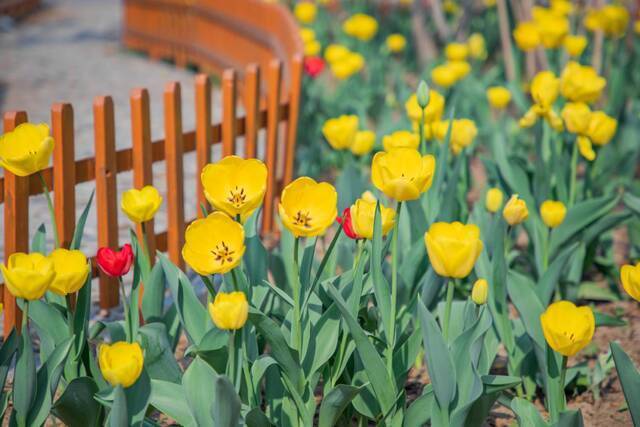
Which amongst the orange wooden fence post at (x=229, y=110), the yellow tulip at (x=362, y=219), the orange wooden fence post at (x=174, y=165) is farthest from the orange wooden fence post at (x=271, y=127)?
the yellow tulip at (x=362, y=219)

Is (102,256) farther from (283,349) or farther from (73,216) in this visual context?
(73,216)

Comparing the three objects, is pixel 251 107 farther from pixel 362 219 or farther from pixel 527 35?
pixel 362 219

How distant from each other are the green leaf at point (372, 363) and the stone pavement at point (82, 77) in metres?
2.20

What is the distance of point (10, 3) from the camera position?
12.7m

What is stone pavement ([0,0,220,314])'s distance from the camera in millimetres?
5316

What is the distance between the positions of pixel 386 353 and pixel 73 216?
1.38 metres

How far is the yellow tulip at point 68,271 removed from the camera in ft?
6.77

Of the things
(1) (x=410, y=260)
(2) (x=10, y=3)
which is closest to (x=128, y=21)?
(2) (x=10, y=3)

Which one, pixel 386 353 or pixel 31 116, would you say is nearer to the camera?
pixel 386 353

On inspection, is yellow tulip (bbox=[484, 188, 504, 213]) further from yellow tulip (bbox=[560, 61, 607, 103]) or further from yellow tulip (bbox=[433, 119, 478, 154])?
yellow tulip (bbox=[560, 61, 607, 103])

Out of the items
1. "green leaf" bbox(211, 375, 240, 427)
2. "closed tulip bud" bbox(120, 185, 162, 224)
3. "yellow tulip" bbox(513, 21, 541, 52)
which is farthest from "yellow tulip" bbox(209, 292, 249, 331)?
"yellow tulip" bbox(513, 21, 541, 52)

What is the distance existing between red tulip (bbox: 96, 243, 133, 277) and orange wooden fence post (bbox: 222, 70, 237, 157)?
1731 millimetres

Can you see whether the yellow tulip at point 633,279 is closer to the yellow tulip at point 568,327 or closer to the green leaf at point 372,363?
the yellow tulip at point 568,327

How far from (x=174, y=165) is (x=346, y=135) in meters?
0.67
